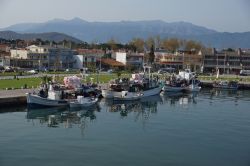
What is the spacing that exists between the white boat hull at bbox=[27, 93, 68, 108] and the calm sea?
655 mm

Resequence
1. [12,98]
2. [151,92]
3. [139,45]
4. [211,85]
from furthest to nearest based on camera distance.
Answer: [139,45] < [211,85] < [151,92] < [12,98]

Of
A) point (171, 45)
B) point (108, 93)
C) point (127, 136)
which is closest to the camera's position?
point (127, 136)

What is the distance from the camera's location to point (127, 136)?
17.5 metres

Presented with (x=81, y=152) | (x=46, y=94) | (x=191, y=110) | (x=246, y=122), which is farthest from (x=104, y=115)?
(x=81, y=152)

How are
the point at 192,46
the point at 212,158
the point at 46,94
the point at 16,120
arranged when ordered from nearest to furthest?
the point at 212,158 < the point at 16,120 < the point at 46,94 < the point at 192,46

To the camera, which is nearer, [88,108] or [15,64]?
[88,108]

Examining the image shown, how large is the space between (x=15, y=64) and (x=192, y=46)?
40.8 m

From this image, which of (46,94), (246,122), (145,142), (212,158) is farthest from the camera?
(46,94)

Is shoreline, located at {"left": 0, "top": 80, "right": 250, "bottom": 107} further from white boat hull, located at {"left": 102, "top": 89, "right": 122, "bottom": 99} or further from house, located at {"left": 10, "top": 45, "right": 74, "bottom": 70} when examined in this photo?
house, located at {"left": 10, "top": 45, "right": 74, "bottom": 70}

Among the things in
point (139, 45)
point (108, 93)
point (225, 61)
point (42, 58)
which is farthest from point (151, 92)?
point (139, 45)

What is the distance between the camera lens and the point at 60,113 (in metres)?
23.6

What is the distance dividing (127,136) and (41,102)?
342 inches

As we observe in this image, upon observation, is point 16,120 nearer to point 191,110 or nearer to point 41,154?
point 41,154

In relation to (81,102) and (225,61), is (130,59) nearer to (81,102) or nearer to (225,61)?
(225,61)
